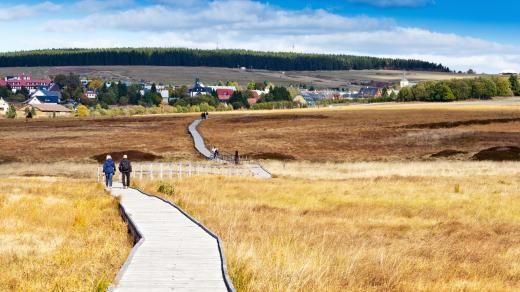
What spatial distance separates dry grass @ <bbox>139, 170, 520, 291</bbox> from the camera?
47.6ft

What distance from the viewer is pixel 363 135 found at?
3575 inches

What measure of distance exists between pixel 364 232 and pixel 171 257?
9.13 meters

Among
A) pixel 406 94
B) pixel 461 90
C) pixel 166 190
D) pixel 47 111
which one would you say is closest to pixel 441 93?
pixel 461 90

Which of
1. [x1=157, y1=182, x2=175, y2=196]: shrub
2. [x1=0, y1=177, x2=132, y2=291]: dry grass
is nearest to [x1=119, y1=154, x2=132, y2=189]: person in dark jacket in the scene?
[x1=157, y1=182, x2=175, y2=196]: shrub

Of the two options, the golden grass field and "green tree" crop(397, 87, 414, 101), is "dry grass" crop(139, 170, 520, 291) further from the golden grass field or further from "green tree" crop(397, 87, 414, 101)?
"green tree" crop(397, 87, 414, 101)

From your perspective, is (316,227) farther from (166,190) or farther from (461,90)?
(461,90)

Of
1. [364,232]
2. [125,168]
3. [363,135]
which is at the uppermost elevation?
[364,232]

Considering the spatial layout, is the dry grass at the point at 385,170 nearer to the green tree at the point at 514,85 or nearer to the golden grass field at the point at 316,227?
the golden grass field at the point at 316,227

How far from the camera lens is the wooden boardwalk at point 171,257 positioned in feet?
40.7

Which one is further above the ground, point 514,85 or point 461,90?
point 514,85

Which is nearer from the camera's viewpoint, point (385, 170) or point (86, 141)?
point (385, 170)

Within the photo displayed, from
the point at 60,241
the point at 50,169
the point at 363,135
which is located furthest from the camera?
the point at 363,135

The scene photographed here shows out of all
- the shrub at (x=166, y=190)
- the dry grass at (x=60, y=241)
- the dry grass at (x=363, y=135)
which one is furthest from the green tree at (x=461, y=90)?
the dry grass at (x=60, y=241)

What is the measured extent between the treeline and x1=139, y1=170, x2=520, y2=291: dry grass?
14221cm
